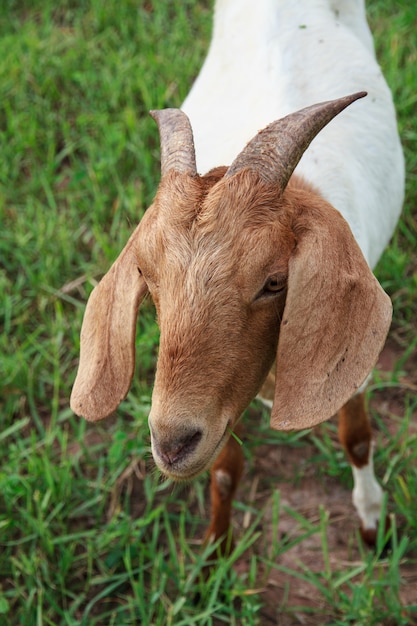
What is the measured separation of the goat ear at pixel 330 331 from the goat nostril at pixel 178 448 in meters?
0.29

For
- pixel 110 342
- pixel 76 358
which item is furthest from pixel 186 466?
pixel 76 358

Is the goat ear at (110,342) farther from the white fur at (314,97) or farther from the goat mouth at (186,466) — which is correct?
the white fur at (314,97)

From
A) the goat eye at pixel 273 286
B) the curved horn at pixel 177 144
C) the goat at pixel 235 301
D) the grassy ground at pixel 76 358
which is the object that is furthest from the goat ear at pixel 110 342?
the grassy ground at pixel 76 358

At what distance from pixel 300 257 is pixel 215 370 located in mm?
384

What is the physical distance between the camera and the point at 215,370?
2332mm

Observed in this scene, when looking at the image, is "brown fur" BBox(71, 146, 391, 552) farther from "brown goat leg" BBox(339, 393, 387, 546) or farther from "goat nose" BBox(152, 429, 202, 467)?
"brown goat leg" BBox(339, 393, 387, 546)

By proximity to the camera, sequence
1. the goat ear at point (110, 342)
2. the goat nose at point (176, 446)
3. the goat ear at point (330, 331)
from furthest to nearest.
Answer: the goat ear at point (110, 342), the goat ear at point (330, 331), the goat nose at point (176, 446)

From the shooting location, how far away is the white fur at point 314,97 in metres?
3.23

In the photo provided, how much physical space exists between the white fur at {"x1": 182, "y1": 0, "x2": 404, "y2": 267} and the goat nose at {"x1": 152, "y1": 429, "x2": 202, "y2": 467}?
1.13 metres

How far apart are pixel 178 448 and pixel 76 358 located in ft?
7.30

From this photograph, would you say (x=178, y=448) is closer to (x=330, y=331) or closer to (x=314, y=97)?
(x=330, y=331)

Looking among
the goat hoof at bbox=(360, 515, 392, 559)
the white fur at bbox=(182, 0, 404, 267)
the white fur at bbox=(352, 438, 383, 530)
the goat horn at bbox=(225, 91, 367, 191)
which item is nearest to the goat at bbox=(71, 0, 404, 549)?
the goat horn at bbox=(225, 91, 367, 191)

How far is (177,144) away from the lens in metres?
2.56

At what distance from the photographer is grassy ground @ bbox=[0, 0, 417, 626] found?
357 cm
